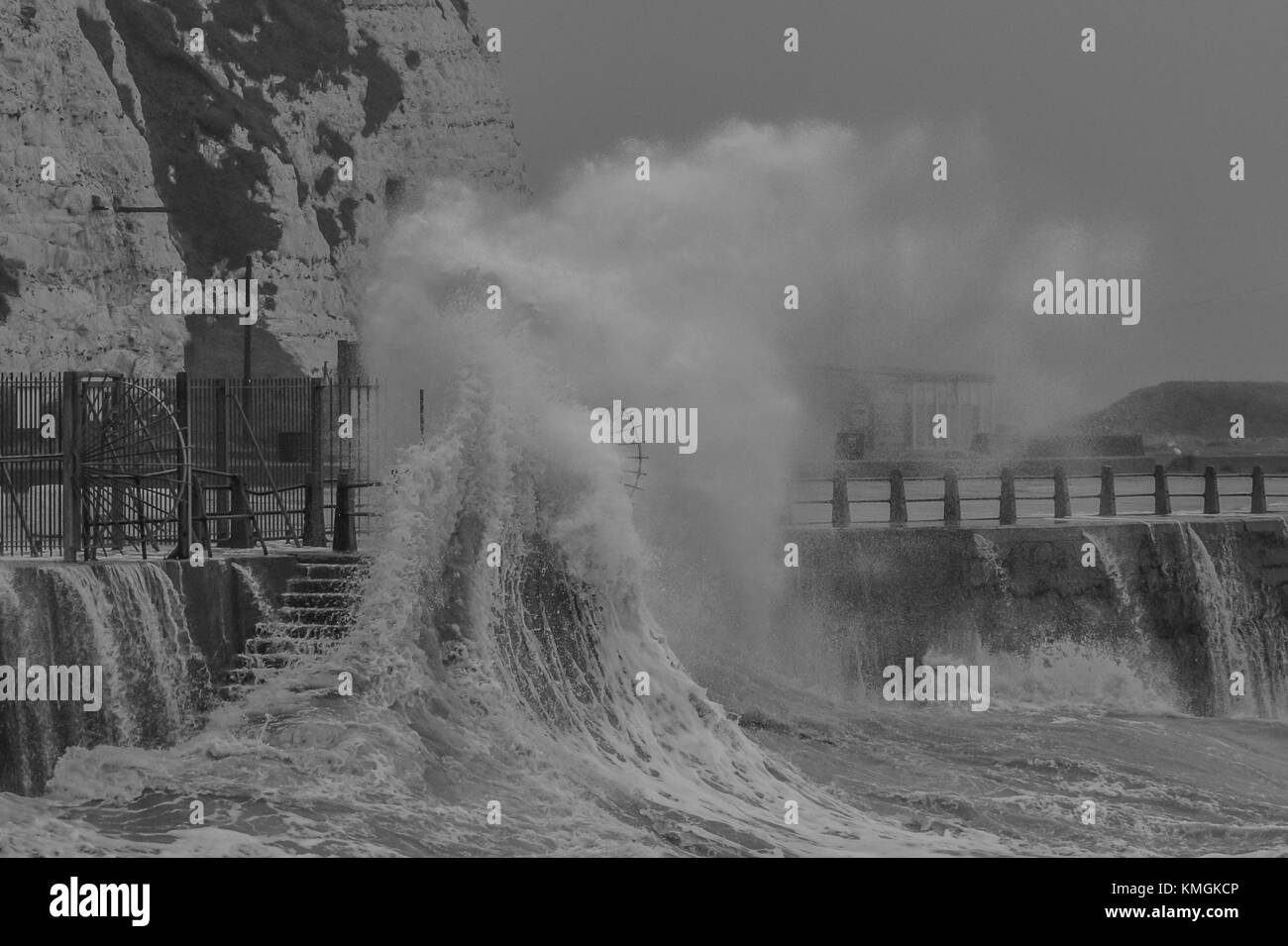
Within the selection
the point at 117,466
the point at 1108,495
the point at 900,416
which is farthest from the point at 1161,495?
the point at 900,416

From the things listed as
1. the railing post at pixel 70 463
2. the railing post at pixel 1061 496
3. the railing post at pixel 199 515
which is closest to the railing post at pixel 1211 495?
the railing post at pixel 1061 496

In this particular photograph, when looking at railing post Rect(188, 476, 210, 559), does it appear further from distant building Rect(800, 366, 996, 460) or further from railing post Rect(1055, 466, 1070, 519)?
distant building Rect(800, 366, 996, 460)

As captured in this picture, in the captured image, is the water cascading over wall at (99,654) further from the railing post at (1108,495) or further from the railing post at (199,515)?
the railing post at (1108,495)

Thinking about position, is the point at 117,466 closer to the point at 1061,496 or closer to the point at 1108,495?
the point at 1061,496

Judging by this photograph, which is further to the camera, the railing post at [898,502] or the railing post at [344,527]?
the railing post at [898,502]

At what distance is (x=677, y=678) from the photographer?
16.6 meters

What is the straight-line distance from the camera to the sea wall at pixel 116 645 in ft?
41.8

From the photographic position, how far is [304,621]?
15141 mm

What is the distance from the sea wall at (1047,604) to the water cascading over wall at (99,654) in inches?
358

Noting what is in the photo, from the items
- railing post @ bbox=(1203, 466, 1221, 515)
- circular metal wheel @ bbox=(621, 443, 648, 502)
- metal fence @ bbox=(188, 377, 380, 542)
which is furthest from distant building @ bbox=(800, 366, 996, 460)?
circular metal wheel @ bbox=(621, 443, 648, 502)

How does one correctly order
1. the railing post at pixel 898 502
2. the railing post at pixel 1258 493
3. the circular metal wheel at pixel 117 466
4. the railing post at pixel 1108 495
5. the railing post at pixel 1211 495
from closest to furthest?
the circular metal wheel at pixel 117 466, the railing post at pixel 898 502, the railing post at pixel 1108 495, the railing post at pixel 1211 495, the railing post at pixel 1258 493

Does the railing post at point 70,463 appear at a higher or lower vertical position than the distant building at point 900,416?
lower

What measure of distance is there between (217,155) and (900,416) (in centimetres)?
2171
